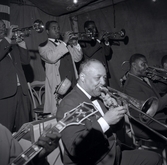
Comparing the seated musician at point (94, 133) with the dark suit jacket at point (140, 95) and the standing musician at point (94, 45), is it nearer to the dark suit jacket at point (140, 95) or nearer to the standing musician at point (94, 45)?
the dark suit jacket at point (140, 95)

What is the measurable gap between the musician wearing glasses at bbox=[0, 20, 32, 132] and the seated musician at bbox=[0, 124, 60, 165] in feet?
3.98

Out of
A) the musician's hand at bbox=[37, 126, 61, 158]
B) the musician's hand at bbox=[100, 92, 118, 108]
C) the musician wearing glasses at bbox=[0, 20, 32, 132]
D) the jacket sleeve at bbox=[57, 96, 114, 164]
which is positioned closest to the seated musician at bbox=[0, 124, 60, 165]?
the musician's hand at bbox=[37, 126, 61, 158]

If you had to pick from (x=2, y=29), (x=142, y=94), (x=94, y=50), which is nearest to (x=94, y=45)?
(x=94, y=50)

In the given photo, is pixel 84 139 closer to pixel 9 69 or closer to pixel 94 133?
pixel 94 133

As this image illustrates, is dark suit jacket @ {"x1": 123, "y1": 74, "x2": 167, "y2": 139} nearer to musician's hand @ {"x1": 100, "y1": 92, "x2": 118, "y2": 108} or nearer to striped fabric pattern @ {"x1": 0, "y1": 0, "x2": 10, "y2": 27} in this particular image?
musician's hand @ {"x1": 100, "y1": 92, "x2": 118, "y2": 108}

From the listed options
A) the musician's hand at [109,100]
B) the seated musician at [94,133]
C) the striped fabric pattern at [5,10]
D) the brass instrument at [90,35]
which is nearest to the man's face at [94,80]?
the seated musician at [94,133]

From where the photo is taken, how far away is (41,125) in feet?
7.42

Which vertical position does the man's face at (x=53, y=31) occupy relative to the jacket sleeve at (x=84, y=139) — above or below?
above

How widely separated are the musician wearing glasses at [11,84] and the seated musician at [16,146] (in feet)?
3.98

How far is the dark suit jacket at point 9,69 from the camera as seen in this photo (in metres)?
A: 2.62

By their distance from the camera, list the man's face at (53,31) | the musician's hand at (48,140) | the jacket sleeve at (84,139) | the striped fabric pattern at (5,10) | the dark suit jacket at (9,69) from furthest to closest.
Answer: the striped fabric pattern at (5,10), the man's face at (53,31), the dark suit jacket at (9,69), the jacket sleeve at (84,139), the musician's hand at (48,140)

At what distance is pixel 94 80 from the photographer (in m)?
2.01

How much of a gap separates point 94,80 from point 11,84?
1.36 meters

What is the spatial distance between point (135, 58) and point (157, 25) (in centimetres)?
133
